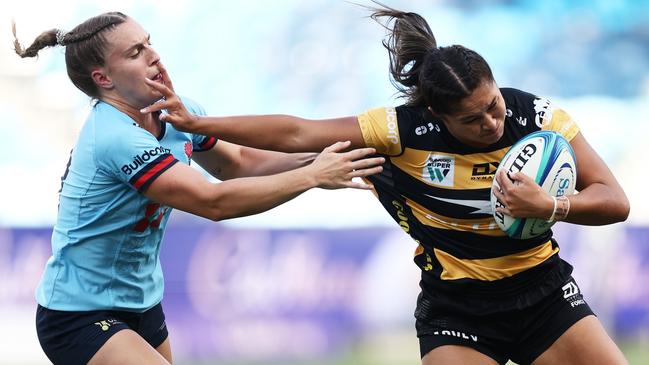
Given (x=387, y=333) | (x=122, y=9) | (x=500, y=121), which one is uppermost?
(x=500, y=121)

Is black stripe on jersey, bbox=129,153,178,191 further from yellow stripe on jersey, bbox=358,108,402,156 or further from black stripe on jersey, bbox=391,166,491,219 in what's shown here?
black stripe on jersey, bbox=391,166,491,219

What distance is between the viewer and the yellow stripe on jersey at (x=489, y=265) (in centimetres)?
468

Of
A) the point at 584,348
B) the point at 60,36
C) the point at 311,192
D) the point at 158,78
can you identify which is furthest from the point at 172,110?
the point at 311,192

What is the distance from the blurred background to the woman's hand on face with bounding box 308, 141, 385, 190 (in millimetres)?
4848

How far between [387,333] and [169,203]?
17.4 feet

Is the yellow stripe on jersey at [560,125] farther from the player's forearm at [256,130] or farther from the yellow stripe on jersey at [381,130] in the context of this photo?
the player's forearm at [256,130]

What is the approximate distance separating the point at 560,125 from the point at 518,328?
0.95m

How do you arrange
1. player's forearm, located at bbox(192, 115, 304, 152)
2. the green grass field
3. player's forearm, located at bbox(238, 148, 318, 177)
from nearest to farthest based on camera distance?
player's forearm, located at bbox(192, 115, 304, 152)
player's forearm, located at bbox(238, 148, 318, 177)
the green grass field

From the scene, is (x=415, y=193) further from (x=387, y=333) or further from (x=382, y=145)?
(x=387, y=333)

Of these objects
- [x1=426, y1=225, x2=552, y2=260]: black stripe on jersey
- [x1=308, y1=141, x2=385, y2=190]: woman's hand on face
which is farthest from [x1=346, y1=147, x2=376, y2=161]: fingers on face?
[x1=426, y1=225, x2=552, y2=260]: black stripe on jersey

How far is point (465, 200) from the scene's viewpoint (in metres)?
4.68

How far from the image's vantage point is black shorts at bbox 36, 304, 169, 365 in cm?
445

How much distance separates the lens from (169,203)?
14.5 feet

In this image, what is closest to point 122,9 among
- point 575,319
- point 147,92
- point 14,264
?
point 14,264
